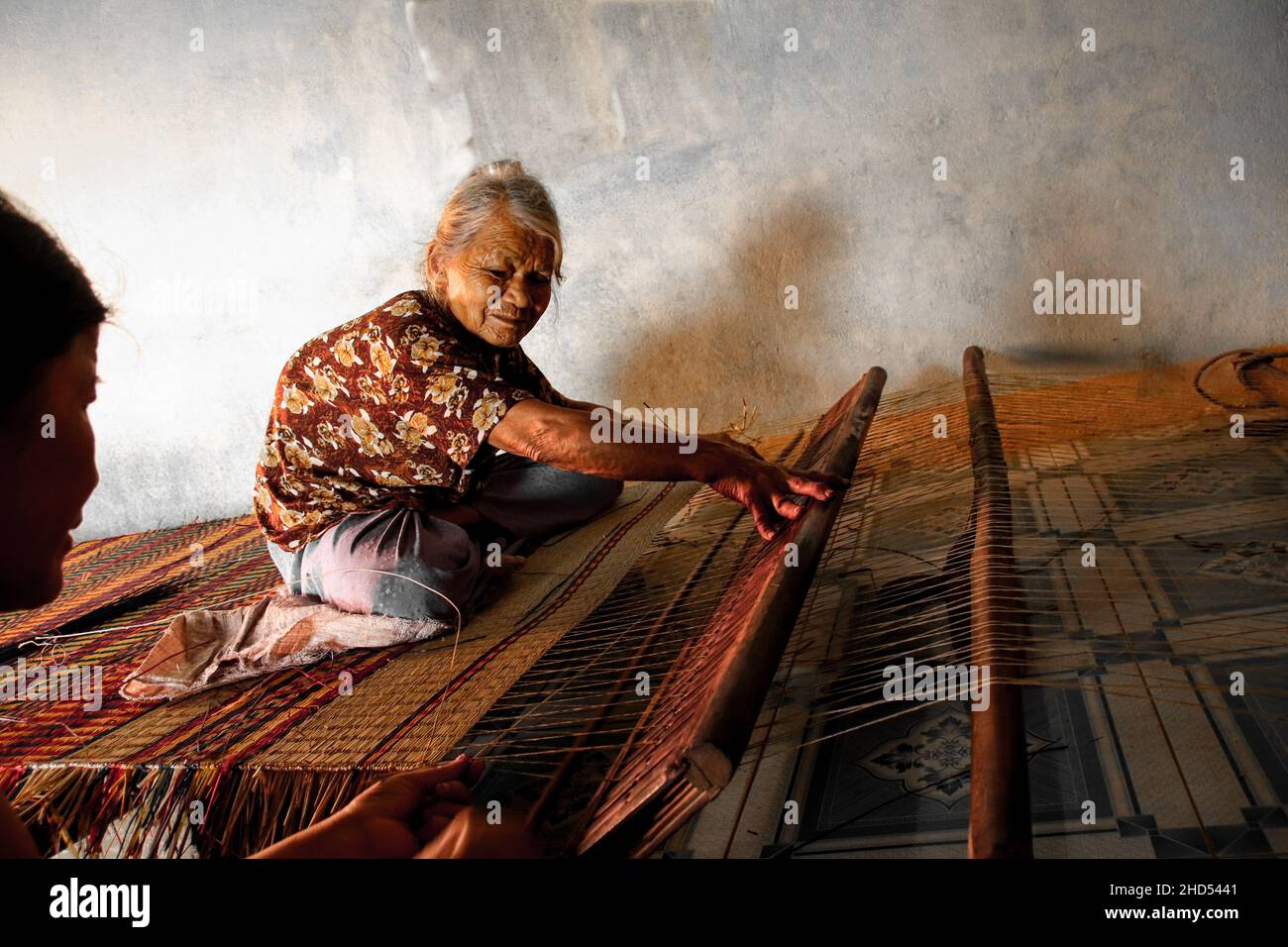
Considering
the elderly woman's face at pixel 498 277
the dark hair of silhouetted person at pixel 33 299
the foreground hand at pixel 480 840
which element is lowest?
Result: the foreground hand at pixel 480 840

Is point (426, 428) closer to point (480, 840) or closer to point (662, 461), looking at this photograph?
point (662, 461)

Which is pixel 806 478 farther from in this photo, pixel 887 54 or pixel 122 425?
pixel 122 425

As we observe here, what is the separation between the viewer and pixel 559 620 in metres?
2.16

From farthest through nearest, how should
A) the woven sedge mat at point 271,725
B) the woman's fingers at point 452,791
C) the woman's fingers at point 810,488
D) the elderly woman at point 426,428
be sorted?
the elderly woman at point 426,428 < the woman's fingers at point 810,488 < the woven sedge mat at point 271,725 < the woman's fingers at point 452,791

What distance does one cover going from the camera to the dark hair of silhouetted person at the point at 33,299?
3.05 ft

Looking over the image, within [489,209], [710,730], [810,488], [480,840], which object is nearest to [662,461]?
[810,488]

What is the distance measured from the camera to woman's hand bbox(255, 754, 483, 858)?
1.26 meters

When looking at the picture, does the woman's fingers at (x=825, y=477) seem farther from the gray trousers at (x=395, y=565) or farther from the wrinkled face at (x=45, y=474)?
the wrinkled face at (x=45, y=474)

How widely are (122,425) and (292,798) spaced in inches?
132

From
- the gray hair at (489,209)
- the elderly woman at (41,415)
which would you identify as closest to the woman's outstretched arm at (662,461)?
the gray hair at (489,209)

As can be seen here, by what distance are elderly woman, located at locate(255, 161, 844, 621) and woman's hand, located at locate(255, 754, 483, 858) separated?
2.45 feet

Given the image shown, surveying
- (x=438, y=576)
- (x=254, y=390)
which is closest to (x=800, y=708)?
(x=438, y=576)

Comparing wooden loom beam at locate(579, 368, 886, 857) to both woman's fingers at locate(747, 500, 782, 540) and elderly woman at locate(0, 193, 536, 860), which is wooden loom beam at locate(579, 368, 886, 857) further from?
elderly woman at locate(0, 193, 536, 860)

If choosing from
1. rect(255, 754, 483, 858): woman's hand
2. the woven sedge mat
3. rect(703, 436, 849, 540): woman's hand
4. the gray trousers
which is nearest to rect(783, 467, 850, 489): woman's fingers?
rect(703, 436, 849, 540): woman's hand
